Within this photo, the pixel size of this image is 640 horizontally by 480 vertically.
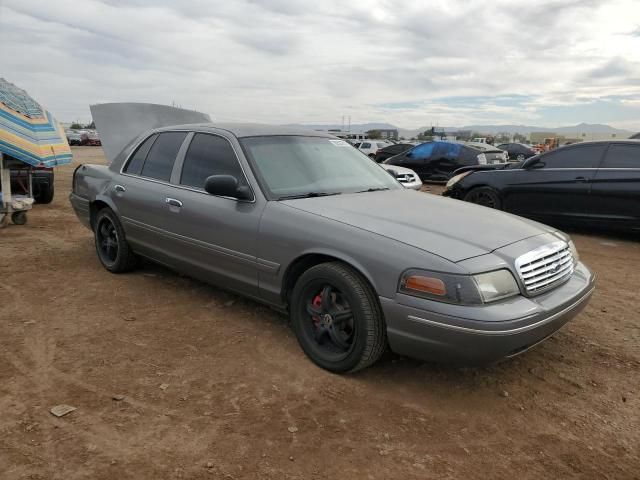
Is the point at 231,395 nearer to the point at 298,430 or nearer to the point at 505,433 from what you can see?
the point at 298,430

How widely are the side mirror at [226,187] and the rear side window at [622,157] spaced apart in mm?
6040

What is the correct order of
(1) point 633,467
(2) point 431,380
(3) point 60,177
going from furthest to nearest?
(3) point 60,177
(2) point 431,380
(1) point 633,467

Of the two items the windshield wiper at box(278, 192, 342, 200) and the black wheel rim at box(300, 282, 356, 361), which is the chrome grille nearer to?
the black wheel rim at box(300, 282, 356, 361)

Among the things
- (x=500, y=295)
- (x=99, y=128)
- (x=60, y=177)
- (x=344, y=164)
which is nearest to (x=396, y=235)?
(x=500, y=295)

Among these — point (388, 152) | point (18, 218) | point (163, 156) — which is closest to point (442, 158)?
point (388, 152)

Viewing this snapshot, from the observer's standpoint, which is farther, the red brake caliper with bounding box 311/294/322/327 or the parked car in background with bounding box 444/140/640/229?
the parked car in background with bounding box 444/140/640/229

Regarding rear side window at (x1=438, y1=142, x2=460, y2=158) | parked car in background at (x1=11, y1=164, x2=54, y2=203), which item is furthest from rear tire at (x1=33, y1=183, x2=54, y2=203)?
rear side window at (x1=438, y1=142, x2=460, y2=158)

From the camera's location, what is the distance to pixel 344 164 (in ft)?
14.3

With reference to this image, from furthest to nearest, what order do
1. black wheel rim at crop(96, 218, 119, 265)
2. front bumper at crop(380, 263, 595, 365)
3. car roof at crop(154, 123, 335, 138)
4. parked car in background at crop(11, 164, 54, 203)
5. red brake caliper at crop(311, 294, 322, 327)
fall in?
parked car in background at crop(11, 164, 54, 203), black wheel rim at crop(96, 218, 119, 265), car roof at crop(154, 123, 335, 138), red brake caliper at crop(311, 294, 322, 327), front bumper at crop(380, 263, 595, 365)

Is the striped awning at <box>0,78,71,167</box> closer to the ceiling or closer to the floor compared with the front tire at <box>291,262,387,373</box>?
closer to the ceiling

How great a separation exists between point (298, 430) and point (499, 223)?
75.7 inches

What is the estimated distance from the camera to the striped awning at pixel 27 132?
7430 mm

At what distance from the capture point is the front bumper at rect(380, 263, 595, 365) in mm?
2705

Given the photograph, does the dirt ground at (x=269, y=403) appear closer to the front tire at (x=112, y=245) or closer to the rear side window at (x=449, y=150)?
the front tire at (x=112, y=245)
